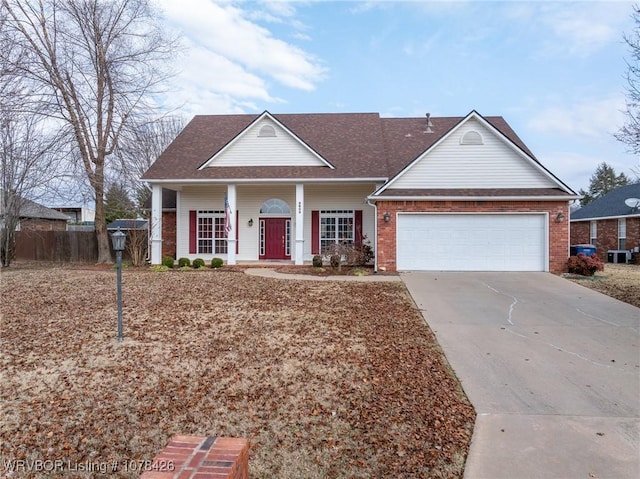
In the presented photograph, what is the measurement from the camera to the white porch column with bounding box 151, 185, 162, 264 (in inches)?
642

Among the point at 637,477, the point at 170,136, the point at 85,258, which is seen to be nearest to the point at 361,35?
the point at 637,477

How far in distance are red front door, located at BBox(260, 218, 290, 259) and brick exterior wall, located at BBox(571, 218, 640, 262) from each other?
745 inches

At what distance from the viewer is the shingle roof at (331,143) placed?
16062 millimetres

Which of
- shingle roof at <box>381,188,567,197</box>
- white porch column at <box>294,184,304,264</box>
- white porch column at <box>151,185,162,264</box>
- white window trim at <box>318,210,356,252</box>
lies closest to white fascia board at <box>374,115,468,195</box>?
shingle roof at <box>381,188,567,197</box>

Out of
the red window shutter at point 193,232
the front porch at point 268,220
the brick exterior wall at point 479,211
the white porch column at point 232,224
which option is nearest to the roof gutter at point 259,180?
the white porch column at point 232,224

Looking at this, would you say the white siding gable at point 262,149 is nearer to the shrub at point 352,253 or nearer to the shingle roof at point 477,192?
the shrub at point 352,253

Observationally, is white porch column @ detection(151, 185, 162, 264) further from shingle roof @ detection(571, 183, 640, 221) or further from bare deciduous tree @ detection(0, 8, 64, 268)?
shingle roof @ detection(571, 183, 640, 221)

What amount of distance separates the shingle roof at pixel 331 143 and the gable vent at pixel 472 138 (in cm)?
193

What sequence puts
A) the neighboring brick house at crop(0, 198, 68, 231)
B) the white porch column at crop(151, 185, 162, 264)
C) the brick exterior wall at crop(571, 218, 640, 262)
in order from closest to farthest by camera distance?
the white porch column at crop(151, 185, 162, 264), the neighboring brick house at crop(0, 198, 68, 231), the brick exterior wall at crop(571, 218, 640, 262)

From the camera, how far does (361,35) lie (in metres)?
13.5

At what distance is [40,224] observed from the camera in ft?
90.7

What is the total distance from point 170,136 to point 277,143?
22595mm

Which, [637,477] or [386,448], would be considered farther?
[386,448]

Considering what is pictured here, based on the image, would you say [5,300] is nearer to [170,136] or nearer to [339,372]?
[339,372]
